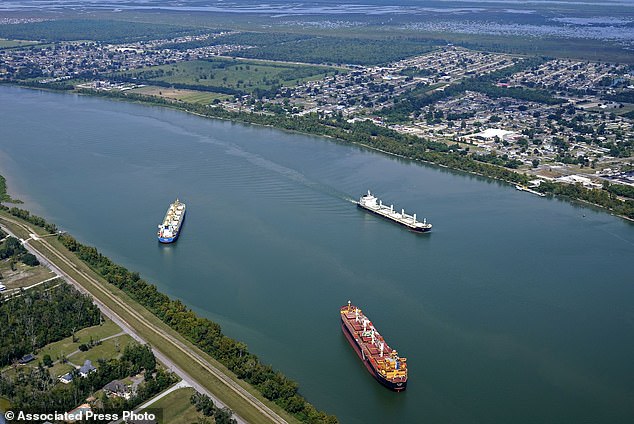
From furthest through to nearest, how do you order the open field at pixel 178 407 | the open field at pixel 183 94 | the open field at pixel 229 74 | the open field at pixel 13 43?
the open field at pixel 13 43, the open field at pixel 229 74, the open field at pixel 183 94, the open field at pixel 178 407

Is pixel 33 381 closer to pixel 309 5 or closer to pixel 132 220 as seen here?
pixel 132 220

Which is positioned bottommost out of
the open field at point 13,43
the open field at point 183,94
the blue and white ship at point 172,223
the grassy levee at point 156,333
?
the open field at point 183,94

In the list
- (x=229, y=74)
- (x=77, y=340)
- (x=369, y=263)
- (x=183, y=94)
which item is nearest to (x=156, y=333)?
(x=77, y=340)

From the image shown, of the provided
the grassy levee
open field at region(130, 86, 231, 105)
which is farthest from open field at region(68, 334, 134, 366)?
open field at region(130, 86, 231, 105)

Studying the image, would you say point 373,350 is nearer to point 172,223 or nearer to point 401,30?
point 172,223

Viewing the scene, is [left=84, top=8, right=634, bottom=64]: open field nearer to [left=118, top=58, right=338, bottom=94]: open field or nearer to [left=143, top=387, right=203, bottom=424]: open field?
[left=118, top=58, right=338, bottom=94]: open field

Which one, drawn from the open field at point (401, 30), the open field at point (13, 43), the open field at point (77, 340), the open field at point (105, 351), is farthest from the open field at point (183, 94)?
the open field at point (105, 351)

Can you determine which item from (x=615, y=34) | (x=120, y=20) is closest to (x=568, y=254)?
(x=615, y=34)

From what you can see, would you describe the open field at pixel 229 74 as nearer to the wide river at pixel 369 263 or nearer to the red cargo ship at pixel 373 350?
the wide river at pixel 369 263
